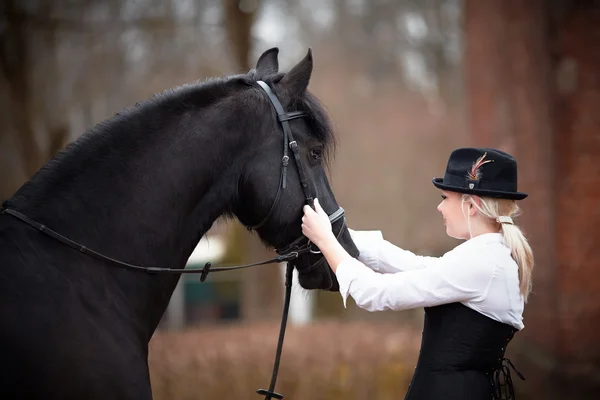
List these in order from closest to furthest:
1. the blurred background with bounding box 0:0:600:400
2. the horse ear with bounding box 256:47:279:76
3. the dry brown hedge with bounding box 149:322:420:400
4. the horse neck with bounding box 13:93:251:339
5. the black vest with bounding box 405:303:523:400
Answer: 1. the horse neck with bounding box 13:93:251:339
2. the black vest with bounding box 405:303:523:400
3. the horse ear with bounding box 256:47:279:76
4. the dry brown hedge with bounding box 149:322:420:400
5. the blurred background with bounding box 0:0:600:400

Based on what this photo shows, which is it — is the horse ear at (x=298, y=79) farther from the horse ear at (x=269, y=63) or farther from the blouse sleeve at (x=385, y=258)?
the blouse sleeve at (x=385, y=258)

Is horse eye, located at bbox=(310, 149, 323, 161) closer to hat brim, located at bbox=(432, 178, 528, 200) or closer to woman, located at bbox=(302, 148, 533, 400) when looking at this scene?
woman, located at bbox=(302, 148, 533, 400)

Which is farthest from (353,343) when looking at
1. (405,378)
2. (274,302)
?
(274,302)

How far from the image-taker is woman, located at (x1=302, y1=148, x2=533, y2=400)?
241cm

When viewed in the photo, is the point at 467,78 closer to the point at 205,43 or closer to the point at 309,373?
the point at 309,373

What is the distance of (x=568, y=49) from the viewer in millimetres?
6484

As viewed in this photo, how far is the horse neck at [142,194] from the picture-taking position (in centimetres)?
232

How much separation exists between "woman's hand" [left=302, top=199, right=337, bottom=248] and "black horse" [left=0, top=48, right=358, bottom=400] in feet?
0.22

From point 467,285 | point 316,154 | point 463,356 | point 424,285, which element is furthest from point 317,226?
point 463,356

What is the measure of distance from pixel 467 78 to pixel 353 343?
3.19 metres

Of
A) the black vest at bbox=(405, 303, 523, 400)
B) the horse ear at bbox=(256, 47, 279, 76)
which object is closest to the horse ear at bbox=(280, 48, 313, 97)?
the horse ear at bbox=(256, 47, 279, 76)

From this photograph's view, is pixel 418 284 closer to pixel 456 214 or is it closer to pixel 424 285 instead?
pixel 424 285

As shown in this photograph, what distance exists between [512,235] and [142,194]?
135 centimetres

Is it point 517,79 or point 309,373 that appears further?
point 517,79
